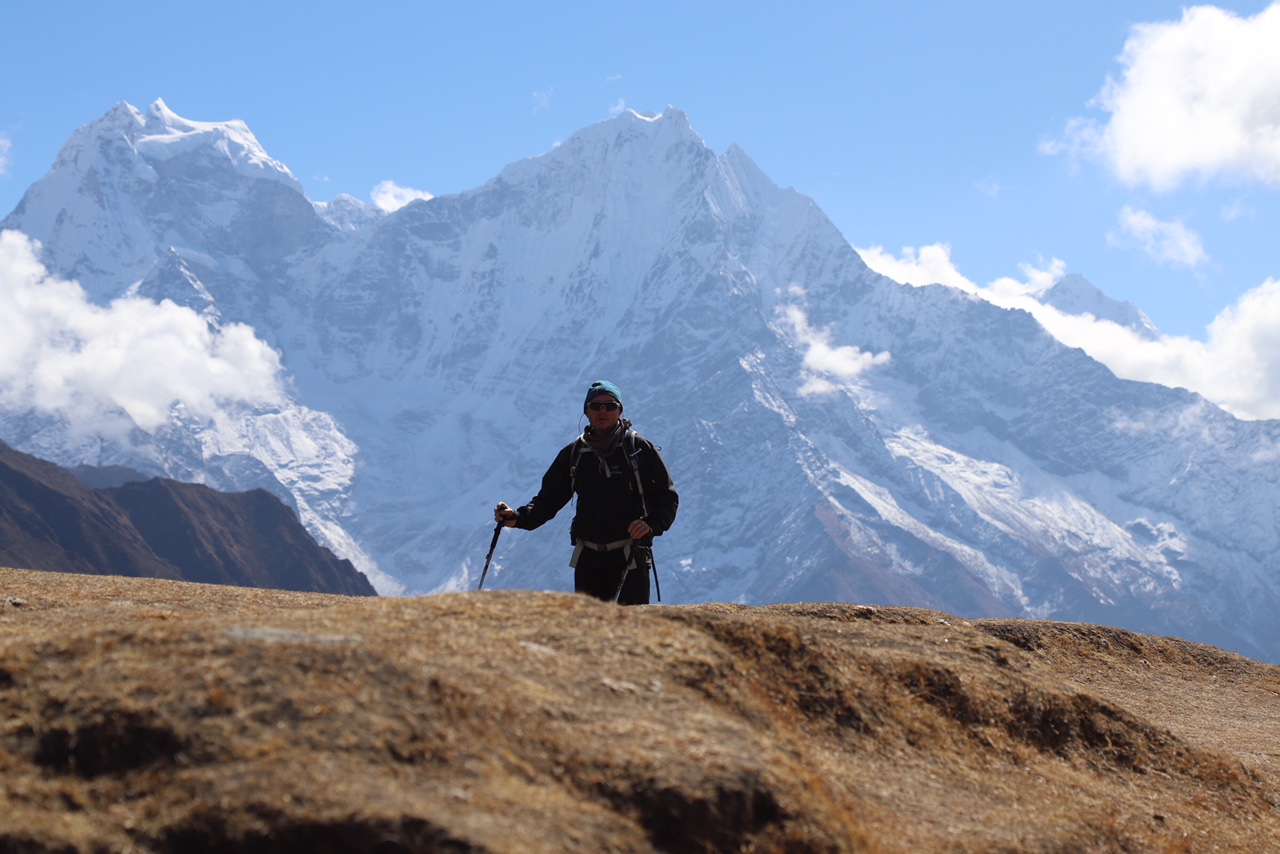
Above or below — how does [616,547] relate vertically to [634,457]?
below

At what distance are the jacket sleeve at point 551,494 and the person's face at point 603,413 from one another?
503 mm

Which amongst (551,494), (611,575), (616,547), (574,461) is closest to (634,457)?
(574,461)

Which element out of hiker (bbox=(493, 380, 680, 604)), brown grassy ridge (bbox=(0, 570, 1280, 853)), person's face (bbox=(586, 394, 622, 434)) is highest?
person's face (bbox=(586, 394, 622, 434))

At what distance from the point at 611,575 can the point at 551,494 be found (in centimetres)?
118

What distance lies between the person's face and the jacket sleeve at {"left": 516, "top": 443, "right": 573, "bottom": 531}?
50cm

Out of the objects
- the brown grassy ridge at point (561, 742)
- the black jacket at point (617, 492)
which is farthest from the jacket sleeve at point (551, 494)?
the brown grassy ridge at point (561, 742)

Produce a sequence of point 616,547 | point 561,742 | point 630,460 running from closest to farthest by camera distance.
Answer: point 561,742 → point 630,460 → point 616,547

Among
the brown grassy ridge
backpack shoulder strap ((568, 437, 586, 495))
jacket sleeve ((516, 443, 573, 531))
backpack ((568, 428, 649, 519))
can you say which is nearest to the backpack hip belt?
backpack ((568, 428, 649, 519))

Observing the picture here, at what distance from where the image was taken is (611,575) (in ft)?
46.8

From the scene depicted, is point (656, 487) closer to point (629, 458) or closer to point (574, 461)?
point (629, 458)

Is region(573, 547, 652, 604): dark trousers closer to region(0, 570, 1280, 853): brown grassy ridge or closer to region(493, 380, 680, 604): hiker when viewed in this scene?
region(493, 380, 680, 604): hiker

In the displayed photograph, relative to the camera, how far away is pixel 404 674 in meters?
9.40

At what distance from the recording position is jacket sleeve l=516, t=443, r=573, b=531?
14.5 m

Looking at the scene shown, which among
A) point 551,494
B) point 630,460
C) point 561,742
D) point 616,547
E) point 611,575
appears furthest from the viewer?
point 551,494
